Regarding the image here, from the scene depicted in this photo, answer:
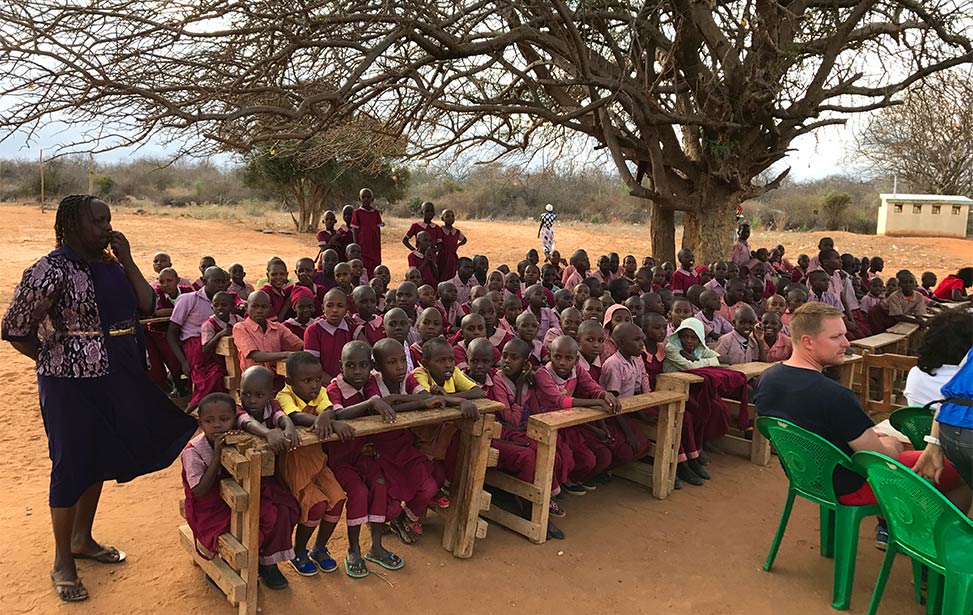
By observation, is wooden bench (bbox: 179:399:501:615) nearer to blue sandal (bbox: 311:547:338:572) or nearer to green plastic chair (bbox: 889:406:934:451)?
blue sandal (bbox: 311:547:338:572)

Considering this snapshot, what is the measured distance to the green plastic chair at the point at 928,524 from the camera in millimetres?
2629

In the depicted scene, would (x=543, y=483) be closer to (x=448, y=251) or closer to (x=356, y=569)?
(x=356, y=569)

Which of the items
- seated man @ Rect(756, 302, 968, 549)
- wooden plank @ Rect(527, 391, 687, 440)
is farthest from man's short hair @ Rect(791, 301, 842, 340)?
wooden plank @ Rect(527, 391, 687, 440)

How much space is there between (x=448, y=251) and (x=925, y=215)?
22813 millimetres

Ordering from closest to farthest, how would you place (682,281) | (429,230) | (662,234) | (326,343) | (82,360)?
(82,360), (326,343), (682,281), (429,230), (662,234)

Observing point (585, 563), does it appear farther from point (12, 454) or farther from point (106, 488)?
point (12, 454)

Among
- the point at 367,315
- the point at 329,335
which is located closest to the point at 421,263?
the point at 367,315

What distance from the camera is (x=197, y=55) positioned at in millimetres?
6465

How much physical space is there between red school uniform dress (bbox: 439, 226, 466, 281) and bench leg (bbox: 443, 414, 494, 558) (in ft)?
21.9

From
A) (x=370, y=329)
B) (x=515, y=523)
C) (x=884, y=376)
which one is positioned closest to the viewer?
(x=515, y=523)

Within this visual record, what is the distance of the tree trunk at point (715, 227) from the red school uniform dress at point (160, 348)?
24.3 ft

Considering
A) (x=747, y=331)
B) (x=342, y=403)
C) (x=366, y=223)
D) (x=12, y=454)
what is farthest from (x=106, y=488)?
(x=366, y=223)

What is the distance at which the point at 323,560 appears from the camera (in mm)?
3547

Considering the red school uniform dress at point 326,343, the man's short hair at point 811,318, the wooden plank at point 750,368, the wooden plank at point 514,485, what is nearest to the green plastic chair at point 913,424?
the man's short hair at point 811,318
